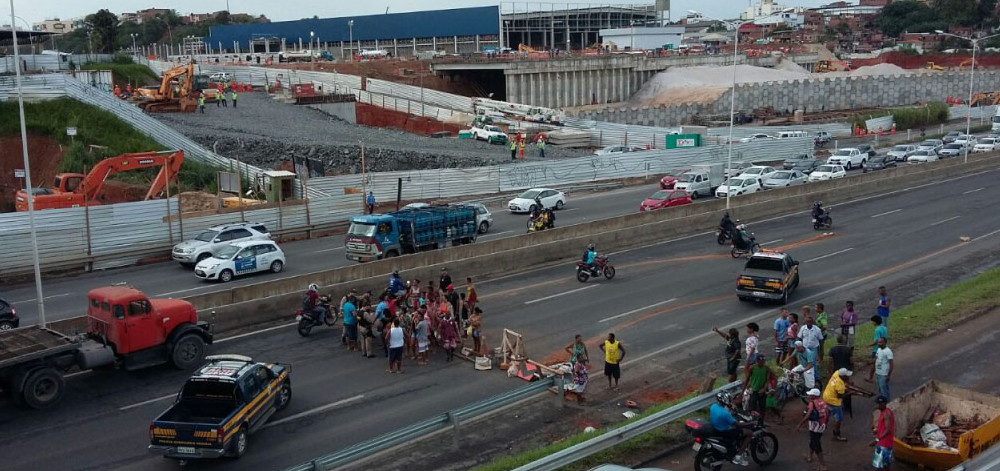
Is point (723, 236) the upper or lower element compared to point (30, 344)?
lower

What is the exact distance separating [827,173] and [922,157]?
12.9m

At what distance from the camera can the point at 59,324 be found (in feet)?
71.2

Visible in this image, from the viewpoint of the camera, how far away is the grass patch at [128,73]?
8244 cm

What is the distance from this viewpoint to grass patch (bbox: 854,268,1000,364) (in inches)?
835

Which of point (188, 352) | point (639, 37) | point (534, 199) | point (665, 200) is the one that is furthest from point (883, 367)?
point (639, 37)

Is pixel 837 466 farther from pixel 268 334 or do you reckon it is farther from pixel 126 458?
pixel 268 334

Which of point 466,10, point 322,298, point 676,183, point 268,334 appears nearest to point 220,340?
point 268,334

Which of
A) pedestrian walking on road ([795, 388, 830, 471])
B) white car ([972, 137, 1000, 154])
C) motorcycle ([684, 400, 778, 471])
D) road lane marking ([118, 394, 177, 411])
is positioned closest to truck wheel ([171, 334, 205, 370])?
road lane marking ([118, 394, 177, 411])

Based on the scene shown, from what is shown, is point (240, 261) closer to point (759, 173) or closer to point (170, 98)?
point (759, 173)

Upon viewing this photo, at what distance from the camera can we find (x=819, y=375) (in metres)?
18.0

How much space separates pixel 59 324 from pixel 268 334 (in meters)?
5.04

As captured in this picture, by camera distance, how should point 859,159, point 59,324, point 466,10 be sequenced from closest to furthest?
point 59,324, point 859,159, point 466,10

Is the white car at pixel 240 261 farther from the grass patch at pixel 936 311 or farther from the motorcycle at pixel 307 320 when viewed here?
the grass patch at pixel 936 311

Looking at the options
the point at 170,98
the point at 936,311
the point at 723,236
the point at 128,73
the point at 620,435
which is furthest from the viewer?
the point at 128,73
